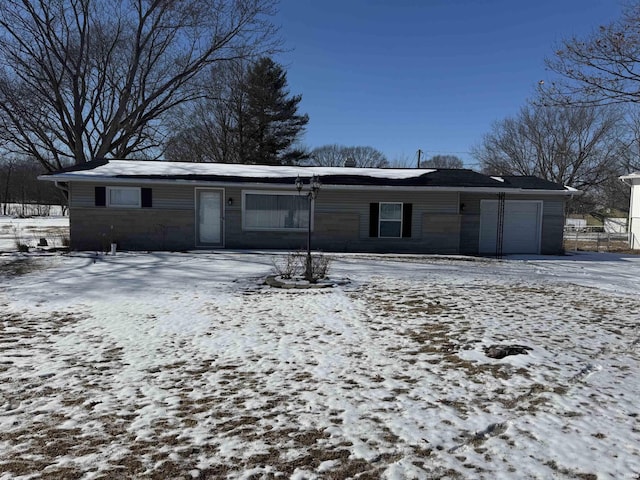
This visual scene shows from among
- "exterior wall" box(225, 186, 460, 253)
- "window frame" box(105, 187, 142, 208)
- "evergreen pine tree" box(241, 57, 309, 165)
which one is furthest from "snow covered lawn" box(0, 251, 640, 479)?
"evergreen pine tree" box(241, 57, 309, 165)

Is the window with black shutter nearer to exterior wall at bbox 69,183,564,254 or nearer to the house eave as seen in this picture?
exterior wall at bbox 69,183,564,254

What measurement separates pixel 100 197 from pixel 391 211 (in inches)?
385

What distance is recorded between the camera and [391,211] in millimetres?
14938

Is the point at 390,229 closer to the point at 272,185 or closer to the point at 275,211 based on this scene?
the point at 275,211

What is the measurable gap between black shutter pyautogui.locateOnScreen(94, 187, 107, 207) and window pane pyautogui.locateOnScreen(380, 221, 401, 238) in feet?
30.6

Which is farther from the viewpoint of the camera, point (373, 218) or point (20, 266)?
point (373, 218)

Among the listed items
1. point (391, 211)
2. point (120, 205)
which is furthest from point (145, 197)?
point (391, 211)

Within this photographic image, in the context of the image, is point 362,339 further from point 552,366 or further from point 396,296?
point 396,296

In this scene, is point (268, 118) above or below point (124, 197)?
above

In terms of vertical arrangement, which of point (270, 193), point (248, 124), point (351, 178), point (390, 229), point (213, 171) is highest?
point (248, 124)

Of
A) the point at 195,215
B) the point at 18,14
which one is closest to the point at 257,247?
the point at 195,215

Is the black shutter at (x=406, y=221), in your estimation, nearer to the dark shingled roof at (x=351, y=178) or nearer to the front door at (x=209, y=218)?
the dark shingled roof at (x=351, y=178)

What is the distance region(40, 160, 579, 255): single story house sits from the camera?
13.8 meters

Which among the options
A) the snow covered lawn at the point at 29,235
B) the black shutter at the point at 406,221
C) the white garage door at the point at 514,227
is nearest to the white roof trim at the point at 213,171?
the black shutter at the point at 406,221
